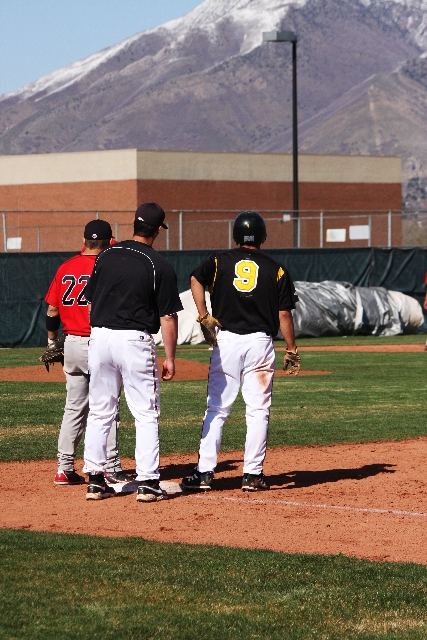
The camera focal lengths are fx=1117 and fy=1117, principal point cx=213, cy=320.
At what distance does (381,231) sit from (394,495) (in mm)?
53207

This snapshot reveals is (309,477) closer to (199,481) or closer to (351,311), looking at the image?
(199,481)

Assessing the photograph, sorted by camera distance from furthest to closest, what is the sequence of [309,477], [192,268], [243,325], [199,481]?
1. [192,268]
2. [309,477]
3. [199,481]
4. [243,325]

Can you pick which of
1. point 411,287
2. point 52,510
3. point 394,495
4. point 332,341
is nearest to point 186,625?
point 52,510

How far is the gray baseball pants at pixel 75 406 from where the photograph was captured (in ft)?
28.3

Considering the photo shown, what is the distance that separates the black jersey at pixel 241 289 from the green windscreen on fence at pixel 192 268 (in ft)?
60.7

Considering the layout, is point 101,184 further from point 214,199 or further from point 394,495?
point 394,495

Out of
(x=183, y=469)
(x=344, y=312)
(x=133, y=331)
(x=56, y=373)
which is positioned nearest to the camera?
(x=133, y=331)

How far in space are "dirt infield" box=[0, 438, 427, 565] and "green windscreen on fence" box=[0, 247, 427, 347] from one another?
661 inches

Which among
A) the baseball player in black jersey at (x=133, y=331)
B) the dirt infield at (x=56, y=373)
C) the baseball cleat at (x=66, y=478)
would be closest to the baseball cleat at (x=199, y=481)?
the baseball player in black jersey at (x=133, y=331)

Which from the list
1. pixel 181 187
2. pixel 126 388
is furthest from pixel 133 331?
pixel 181 187

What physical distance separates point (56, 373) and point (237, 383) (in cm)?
1132

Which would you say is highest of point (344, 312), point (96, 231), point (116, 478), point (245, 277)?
point (96, 231)

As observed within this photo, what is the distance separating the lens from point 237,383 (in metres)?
8.45

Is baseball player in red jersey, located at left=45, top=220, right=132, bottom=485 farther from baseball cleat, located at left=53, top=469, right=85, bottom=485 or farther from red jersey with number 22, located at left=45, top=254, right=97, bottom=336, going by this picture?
baseball cleat, located at left=53, top=469, right=85, bottom=485
